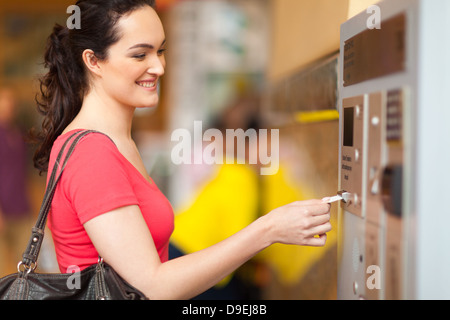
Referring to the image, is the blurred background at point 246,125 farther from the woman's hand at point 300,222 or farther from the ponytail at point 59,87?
the woman's hand at point 300,222

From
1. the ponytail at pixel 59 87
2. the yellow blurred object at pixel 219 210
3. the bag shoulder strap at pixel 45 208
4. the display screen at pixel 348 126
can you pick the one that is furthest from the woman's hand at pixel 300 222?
the yellow blurred object at pixel 219 210

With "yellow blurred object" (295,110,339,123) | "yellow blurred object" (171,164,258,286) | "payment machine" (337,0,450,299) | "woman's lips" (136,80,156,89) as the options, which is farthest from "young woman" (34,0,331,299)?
"yellow blurred object" (171,164,258,286)

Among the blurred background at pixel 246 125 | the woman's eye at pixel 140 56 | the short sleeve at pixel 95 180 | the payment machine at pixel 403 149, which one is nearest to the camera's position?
the payment machine at pixel 403 149

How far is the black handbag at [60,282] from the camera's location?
37.3 inches

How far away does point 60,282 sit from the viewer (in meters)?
0.98

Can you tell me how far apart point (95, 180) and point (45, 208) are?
0.47 feet

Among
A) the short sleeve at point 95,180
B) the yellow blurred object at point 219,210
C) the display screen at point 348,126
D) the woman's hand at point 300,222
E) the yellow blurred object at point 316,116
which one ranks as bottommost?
the yellow blurred object at point 219,210

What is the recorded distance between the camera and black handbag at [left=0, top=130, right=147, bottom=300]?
3.11 feet

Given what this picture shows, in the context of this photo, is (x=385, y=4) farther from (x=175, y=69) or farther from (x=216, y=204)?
(x=175, y=69)

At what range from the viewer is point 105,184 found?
0.94 metres

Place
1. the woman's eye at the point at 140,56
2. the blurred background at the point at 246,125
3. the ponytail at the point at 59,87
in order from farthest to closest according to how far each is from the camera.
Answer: the blurred background at the point at 246,125 → the ponytail at the point at 59,87 → the woman's eye at the point at 140,56

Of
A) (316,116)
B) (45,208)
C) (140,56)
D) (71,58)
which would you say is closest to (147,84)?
(140,56)

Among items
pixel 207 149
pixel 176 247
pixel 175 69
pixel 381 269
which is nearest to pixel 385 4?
pixel 381 269

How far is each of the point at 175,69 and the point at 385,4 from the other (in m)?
5.80
